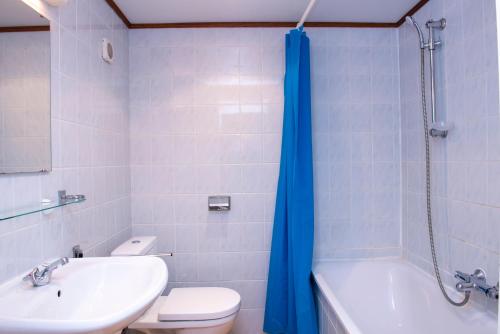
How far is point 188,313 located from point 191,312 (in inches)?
0.7

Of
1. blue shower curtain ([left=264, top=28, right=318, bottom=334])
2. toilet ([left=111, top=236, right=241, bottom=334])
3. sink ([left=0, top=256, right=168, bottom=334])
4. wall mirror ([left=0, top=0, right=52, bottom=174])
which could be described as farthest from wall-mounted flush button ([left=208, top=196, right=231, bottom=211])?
wall mirror ([left=0, top=0, right=52, bottom=174])

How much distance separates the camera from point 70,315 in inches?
38.6

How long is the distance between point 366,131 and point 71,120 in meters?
1.86

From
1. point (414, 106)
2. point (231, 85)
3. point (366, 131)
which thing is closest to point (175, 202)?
point (231, 85)

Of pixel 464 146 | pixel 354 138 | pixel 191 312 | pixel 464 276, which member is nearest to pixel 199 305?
pixel 191 312

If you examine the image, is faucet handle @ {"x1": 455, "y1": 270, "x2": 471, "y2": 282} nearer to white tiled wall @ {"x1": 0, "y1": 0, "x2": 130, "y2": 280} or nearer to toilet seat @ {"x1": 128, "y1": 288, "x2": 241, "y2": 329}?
toilet seat @ {"x1": 128, "y1": 288, "x2": 241, "y2": 329}

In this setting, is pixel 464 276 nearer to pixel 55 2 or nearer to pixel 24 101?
pixel 24 101

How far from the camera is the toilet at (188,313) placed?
4.76ft

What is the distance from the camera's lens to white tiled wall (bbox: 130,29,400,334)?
1958mm

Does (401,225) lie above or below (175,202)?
below

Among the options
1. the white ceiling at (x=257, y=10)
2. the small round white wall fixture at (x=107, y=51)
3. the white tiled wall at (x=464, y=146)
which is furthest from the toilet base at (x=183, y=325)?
the white ceiling at (x=257, y=10)

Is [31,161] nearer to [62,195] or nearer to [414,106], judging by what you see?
[62,195]

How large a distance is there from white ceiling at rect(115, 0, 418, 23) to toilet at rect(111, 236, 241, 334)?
5.03 feet

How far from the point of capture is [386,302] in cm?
181
